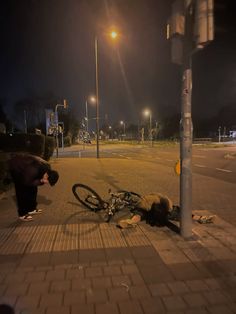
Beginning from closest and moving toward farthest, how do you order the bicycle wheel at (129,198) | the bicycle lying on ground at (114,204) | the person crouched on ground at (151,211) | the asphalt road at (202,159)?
the person crouched on ground at (151,211)
the bicycle lying on ground at (114,204)
the bicycle wheel at (129,198)
the asphalt road at (202,159)

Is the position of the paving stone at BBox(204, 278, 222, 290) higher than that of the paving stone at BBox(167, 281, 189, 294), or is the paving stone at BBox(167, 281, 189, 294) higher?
the paving stone at BBox(167, 281, 189, 294)

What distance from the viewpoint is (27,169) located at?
21.5 ft

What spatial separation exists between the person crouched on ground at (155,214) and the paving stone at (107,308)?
8.78 ft

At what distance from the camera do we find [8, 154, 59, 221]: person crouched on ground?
6.57m

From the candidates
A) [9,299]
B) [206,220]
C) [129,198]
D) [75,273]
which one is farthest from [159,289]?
[129,198]

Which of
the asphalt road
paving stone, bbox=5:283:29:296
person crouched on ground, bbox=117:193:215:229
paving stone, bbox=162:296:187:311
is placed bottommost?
the asphalt road

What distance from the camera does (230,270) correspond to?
14.7 feet

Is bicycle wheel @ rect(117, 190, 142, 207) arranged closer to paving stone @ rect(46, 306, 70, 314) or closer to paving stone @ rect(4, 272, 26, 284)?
paving stone @ rect(4, 272, 26, 284)

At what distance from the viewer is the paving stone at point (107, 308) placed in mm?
3449

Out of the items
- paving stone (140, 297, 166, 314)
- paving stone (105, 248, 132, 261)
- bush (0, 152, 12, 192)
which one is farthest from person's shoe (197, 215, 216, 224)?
bush (0, 152, 12, 192)

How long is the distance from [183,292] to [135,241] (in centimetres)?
176

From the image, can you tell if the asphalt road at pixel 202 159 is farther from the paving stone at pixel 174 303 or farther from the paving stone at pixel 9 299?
the paving stone at pixel 9 299

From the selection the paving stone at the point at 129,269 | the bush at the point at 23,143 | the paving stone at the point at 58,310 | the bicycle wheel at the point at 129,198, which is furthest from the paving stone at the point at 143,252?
the bush at the point at 23,143

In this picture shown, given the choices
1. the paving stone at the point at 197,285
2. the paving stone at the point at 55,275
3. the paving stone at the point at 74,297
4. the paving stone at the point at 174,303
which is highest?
the paving stone at the point at 55,275
